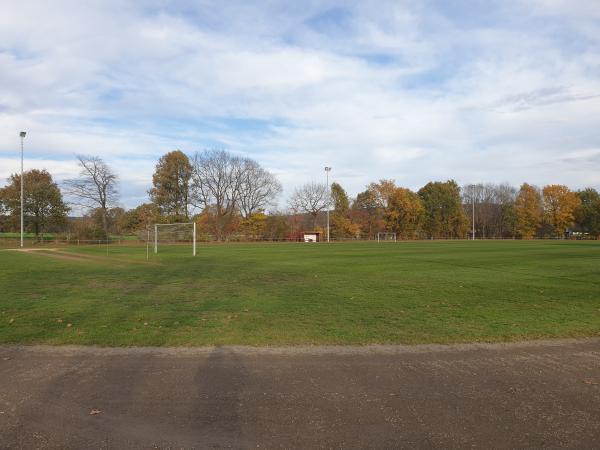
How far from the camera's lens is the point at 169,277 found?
685 inches

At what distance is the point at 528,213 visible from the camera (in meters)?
97.2

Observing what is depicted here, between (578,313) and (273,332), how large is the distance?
6.81 m

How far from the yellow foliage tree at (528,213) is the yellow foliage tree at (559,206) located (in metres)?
1.79

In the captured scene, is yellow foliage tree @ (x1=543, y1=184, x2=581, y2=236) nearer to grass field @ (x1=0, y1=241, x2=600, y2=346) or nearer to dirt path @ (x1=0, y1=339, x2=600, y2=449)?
grass field @ (x1=0, y1=241, x2=600, y2=346)

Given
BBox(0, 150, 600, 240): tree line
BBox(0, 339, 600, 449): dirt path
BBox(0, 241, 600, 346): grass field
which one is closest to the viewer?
BBox(0, 339, 600, 449): dirt path

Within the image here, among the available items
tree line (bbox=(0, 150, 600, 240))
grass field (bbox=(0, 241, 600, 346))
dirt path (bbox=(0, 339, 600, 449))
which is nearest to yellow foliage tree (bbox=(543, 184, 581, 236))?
tree line (bbox=(0, 150, 600, 240))

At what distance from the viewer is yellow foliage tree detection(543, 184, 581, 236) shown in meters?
96.1

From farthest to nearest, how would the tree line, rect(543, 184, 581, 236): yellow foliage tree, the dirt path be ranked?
rect(543, 184, 581, 236): yellow foliage tree → the tree line → the dirt path

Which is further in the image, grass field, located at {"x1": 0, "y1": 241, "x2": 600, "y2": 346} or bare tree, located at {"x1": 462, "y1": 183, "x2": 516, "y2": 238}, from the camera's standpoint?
bare tree, located at {"x1": 462, "y1": 183, "x2": 516, "y2": 238}

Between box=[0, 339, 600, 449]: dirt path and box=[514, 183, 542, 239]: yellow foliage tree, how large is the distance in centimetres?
10188

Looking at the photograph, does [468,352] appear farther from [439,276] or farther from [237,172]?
[237,172]

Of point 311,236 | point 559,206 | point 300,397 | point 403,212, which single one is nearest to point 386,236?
point 403,212

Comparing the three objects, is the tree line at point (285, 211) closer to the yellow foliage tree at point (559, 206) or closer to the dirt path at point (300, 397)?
the yellow foliage tree at point (559, 206)

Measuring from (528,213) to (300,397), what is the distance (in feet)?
347
